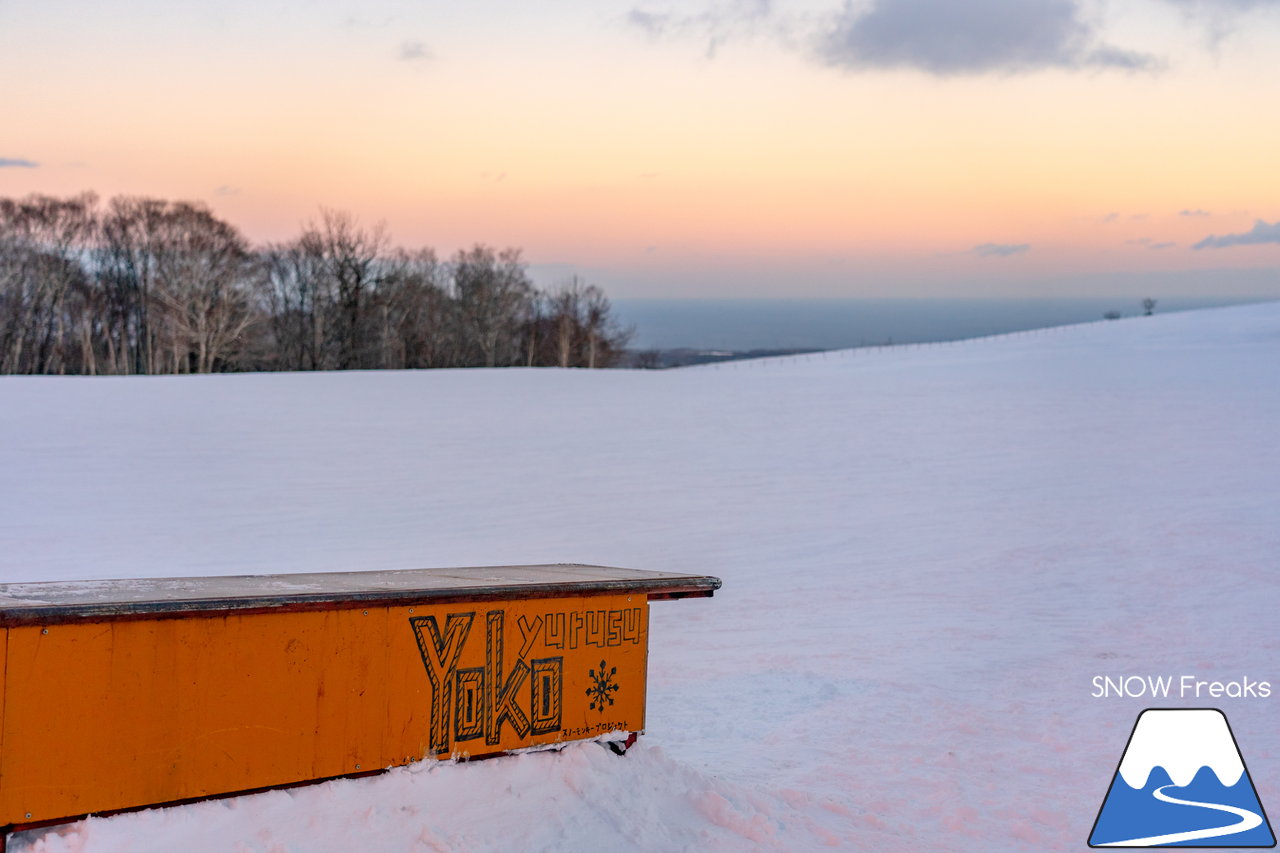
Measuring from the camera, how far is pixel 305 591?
491 cm

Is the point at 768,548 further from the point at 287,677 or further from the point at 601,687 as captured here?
the point at 287,677

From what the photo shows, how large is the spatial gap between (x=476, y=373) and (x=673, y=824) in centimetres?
3633

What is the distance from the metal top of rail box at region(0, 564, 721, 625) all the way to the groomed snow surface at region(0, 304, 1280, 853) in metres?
0.79

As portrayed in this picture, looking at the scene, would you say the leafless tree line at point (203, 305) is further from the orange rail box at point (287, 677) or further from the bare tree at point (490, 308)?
A: the orange rail box at point (287, 677)

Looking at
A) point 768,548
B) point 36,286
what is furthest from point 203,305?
point 768,548

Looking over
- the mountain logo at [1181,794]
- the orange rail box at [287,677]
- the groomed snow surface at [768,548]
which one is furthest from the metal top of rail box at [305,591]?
the mountain logo at [1181,794]

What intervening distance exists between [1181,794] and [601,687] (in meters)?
3.40

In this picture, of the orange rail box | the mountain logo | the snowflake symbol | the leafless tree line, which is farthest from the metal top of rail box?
the leafless tree line

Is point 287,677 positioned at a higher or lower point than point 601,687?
higher

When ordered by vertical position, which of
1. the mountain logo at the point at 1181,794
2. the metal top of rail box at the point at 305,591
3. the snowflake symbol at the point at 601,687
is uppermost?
the metal top of rail box at the point at 305,591

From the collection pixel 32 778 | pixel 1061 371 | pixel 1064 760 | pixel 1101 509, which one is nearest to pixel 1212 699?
pixel 1064 760

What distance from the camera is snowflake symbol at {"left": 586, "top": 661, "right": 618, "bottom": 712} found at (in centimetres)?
578

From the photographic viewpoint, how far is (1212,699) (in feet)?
27.5

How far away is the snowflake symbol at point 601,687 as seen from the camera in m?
5.78
